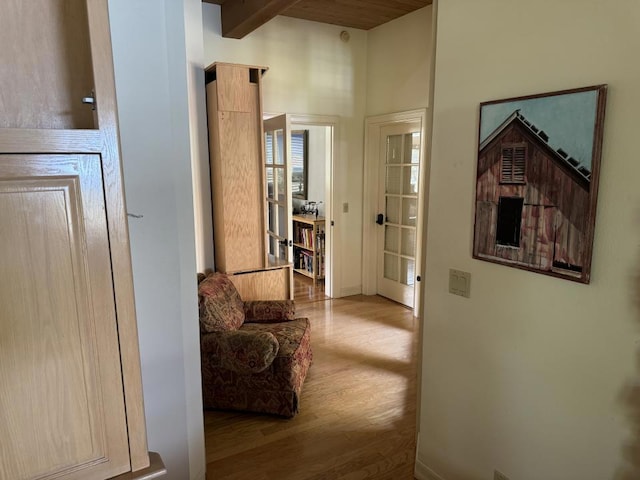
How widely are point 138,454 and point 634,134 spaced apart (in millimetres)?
1546

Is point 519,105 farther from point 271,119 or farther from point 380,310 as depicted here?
point 380,310

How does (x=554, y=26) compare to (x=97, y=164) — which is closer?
(x=97, y=164)

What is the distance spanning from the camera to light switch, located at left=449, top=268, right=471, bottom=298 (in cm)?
178

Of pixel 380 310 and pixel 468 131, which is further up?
pixel 468 131

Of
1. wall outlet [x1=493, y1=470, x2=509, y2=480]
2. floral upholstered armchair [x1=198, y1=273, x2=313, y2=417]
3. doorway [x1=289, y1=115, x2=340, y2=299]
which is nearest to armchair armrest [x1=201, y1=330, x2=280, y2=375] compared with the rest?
floral upholstered armchair [x1=198, y1=273, x2=313, y2=417]

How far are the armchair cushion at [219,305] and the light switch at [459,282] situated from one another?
1504mm

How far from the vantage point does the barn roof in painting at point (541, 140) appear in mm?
1346

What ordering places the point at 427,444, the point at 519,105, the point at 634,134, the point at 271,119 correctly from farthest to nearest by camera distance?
the point at 271,119 < the point at 427,444 < the point at 519,105 < the point at 634,134

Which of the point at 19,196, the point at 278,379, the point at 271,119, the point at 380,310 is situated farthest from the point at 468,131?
the point at 380,310

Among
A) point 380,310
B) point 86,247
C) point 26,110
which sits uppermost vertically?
point 26,110

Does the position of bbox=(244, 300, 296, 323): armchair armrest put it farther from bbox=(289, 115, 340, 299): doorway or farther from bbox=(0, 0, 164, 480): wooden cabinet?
bbox=(0, 0, 164, 480): wooden cabinet

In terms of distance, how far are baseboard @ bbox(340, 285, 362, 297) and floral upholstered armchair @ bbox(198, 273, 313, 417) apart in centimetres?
222

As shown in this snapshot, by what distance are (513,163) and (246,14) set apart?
8.99ft

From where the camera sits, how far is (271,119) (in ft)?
13.2
